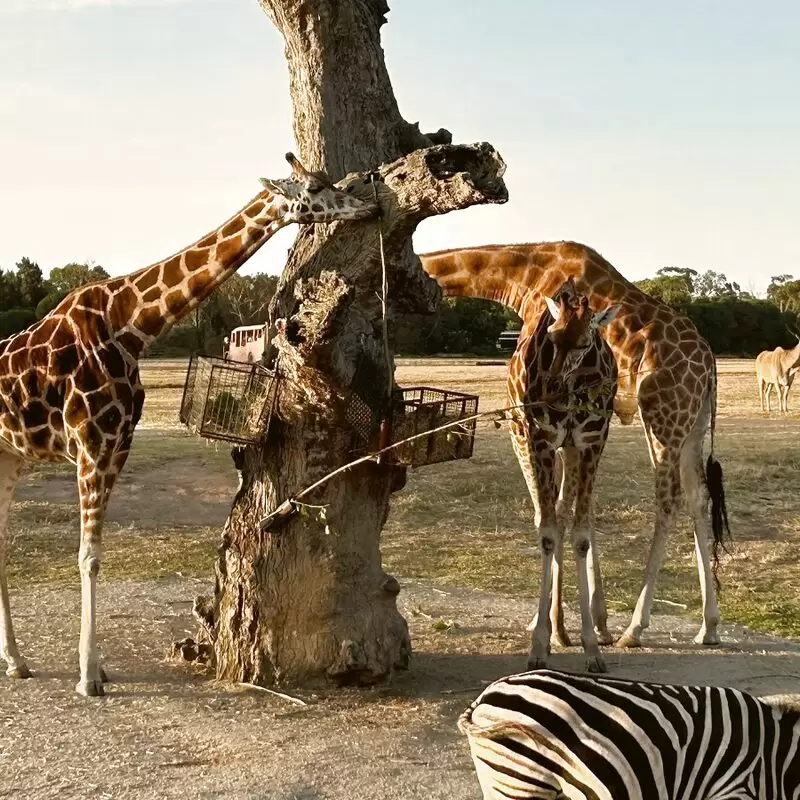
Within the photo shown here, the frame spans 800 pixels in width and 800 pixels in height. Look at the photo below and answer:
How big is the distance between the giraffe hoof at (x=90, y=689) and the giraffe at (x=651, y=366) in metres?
3.50

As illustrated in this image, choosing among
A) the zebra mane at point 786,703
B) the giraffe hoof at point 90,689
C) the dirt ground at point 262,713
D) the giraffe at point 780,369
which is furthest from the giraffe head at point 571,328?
the giraffe at point 780,369

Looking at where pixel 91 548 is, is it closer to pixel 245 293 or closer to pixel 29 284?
pixel 245 293

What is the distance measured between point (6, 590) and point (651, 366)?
4.97m

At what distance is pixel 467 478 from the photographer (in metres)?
15.8

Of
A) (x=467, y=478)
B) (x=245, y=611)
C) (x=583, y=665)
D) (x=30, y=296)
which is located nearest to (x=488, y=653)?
(x=583, y=665)

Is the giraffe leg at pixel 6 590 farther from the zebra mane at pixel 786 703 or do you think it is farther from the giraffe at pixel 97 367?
the zebra mane at pixel 786 703

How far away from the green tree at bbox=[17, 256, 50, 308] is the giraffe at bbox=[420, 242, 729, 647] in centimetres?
3956

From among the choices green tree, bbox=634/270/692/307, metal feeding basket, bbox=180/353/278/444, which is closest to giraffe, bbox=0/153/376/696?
metal feeding basket, bbox=180/353/278/444

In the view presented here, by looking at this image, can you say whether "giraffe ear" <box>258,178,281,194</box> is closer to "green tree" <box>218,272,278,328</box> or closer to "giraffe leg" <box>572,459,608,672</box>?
"giraffe leg" <box>572,459,608,672</box>

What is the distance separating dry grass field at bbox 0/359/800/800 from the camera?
19.6ft

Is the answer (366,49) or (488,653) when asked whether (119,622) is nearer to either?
(488,653)

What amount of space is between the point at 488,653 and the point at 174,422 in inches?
584

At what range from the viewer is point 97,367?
7320 millimetres

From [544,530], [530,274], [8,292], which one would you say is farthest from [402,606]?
[8,292]
